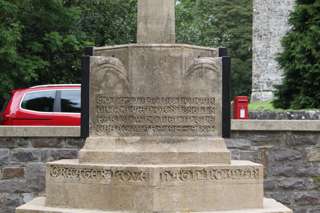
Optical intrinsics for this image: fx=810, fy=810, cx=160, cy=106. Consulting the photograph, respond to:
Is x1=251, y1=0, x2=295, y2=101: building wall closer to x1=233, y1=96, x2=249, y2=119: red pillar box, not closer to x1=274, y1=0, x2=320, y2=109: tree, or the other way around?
x1=233, y1=96, x2=249, y2=119: red pillar box

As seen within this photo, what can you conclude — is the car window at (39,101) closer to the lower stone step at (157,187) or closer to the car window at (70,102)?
the car window at (70,102)

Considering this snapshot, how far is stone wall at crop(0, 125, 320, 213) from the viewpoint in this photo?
12156mm

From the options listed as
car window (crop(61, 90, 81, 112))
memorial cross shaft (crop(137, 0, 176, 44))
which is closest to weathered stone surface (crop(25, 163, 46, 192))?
car window (crop(61, 90, 81, 112))

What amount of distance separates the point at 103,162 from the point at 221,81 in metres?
1.46

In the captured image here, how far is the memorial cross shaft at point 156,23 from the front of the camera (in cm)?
830

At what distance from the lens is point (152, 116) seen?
807cm

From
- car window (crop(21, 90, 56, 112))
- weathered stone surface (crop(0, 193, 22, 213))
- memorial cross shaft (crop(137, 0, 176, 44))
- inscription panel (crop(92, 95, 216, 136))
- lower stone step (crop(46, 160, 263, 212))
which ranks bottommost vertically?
weathered stone surface (crop(0, 193, 22, 213))

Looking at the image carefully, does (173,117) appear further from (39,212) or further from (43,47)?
(43,47)

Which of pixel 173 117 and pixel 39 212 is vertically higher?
pixel 173 117

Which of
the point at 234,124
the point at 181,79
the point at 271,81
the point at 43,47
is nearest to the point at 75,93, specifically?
the point at 234,124

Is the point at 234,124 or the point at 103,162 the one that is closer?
the point at 103,162

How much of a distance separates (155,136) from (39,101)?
6.93 metres

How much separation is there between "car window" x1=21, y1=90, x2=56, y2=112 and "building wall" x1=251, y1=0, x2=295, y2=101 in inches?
1166

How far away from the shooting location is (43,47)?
64.6ft
